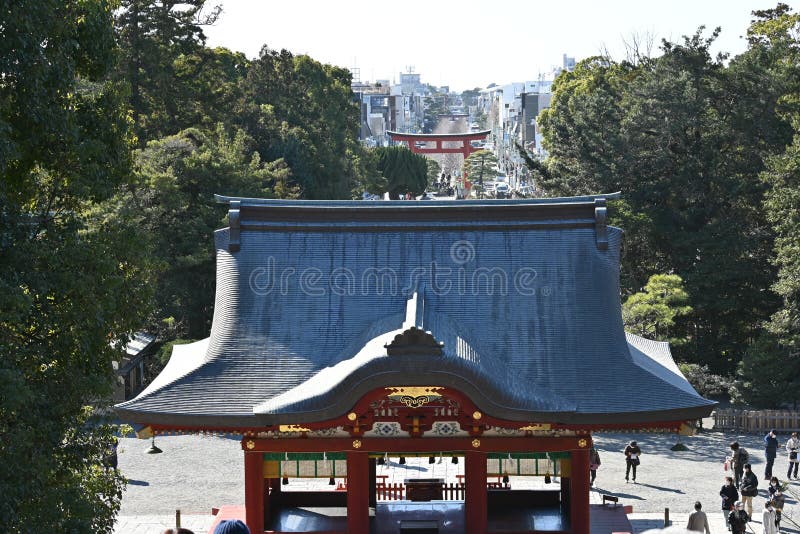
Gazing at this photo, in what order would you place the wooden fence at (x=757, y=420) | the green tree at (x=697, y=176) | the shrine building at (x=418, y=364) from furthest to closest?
1. the green tree at (x=697, y=176)
2. the wooden fence at (x=757, y=420)
3. the shrine building at (x=418, y=364)

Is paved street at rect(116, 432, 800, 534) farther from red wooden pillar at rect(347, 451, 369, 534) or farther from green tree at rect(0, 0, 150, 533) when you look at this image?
green tree at rect(0, 0, 150, 533)

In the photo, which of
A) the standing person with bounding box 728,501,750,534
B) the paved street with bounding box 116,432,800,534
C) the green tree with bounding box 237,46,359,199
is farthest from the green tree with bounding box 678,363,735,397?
the green tree with bounding box 237,46,359,199

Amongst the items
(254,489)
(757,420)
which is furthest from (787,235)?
(254,489)

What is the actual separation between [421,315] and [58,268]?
6818 mm

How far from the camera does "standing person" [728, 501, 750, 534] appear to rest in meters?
19.8

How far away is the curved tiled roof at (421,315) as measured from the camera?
17141mm

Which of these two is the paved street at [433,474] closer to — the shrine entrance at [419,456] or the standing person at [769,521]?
the standing person at [769,521]

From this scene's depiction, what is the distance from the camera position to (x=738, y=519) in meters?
19.8

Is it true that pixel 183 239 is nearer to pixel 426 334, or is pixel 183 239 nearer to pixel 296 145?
pixel 296 145

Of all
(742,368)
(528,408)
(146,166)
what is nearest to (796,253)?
(742,368)

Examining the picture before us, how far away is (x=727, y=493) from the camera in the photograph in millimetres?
21422

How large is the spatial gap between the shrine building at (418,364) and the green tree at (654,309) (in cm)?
1213

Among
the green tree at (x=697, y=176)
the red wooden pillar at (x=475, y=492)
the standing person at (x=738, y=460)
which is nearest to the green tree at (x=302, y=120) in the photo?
the green tree at (x=697, y=176)

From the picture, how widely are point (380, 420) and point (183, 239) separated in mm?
20457
